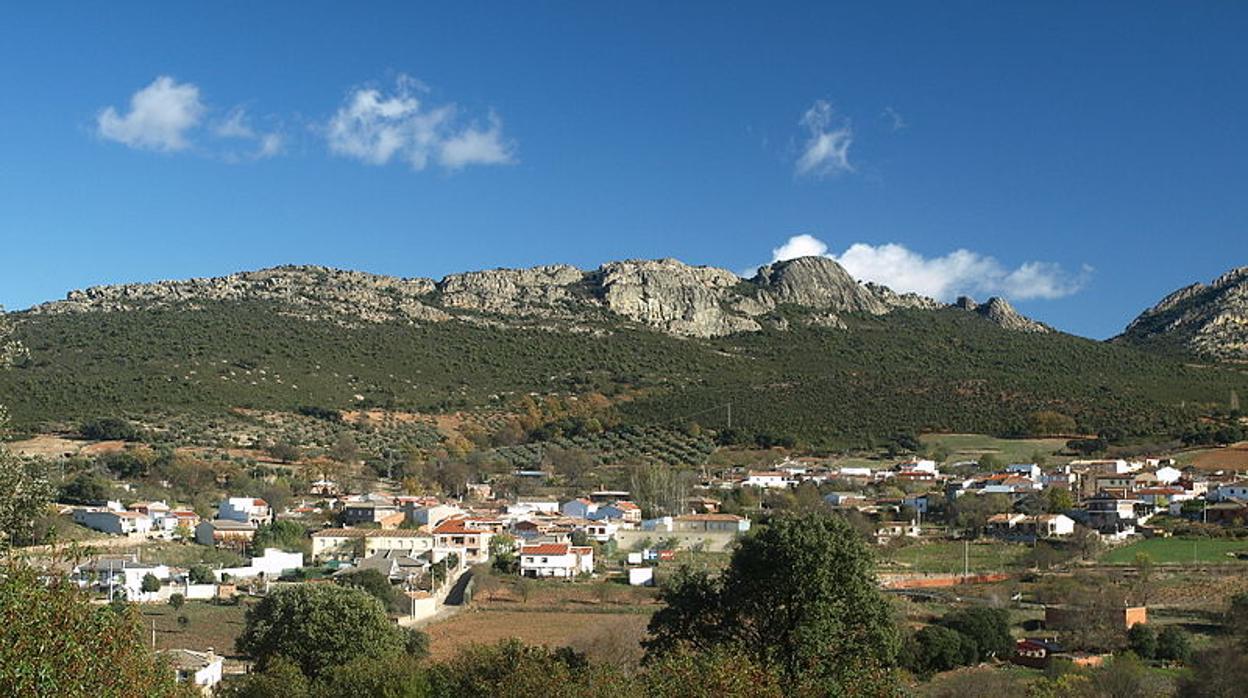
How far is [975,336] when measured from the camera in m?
118

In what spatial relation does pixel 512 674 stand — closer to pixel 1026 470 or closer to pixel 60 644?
pixel 60 644

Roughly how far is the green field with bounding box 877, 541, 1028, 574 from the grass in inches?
860

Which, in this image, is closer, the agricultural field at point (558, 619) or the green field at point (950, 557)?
the agricultural field at point (558, 619)

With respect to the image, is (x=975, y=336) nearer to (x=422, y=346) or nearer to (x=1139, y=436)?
(x=1139, y=436)

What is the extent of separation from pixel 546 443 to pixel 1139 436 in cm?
3649

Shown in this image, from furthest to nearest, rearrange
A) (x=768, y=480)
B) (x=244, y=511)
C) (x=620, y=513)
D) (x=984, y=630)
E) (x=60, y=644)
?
1. (x=768, y=480)
2. (x=620, y=513)
3. (x=244, y=511)
4. (x=984, y=630)
5. (x=60, y=644)

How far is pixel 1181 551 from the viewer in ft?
162

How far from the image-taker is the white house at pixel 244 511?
179 ft

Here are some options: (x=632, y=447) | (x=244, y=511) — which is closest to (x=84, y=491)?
(x=244, y=511)

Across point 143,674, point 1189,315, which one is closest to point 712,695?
point 143,674

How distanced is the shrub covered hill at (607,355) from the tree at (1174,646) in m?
53.7

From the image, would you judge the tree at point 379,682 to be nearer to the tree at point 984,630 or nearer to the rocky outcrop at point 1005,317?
the tree at point 984,630

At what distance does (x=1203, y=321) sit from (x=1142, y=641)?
358 ft

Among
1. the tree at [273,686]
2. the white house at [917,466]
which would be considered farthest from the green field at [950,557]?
the tree at [273,686]
